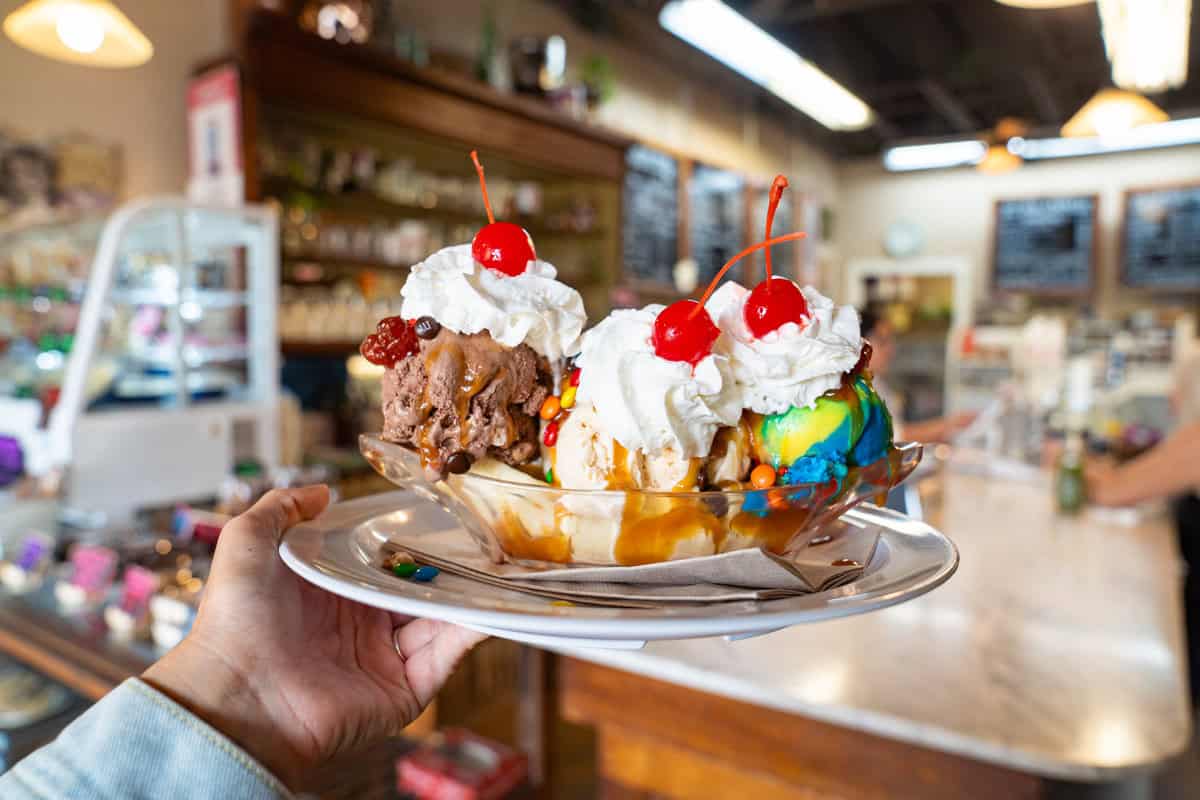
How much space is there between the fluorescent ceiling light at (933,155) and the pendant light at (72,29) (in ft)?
27.0

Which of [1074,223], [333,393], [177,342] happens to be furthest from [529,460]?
[1074,223]

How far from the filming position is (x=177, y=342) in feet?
8.36

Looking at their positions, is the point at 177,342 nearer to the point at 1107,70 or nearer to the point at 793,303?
the point at 793,303

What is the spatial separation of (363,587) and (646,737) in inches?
47.0

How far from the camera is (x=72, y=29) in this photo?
2.10m

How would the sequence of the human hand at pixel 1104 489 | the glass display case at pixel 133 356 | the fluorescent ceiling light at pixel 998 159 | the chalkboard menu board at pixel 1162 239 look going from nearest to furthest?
1. the glass display case at pixel 133 356
2. the human hand at pixel 1104 489
3. the fluorescent ceiling light at pixel 998 159
4. the chalkboard menu board at pixel 1162 239

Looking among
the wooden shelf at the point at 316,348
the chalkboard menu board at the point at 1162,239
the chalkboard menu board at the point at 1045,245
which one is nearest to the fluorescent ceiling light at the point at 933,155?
the chalkboard menu board at the point at 1045,245

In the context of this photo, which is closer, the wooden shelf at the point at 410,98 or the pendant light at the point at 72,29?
the pendant light at the point at 72,29

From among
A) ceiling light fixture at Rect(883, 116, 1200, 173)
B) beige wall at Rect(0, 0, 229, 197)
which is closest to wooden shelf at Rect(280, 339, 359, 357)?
beige wall at Rect(0, 0, 229, 197)

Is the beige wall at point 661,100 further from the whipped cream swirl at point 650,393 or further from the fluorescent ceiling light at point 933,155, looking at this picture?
the whipped cream swirl at point 650,393

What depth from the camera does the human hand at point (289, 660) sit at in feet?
2.67

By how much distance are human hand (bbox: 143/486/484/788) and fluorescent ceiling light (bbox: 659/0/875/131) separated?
173 inches

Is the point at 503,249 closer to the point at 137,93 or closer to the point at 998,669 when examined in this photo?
the point at 998,669

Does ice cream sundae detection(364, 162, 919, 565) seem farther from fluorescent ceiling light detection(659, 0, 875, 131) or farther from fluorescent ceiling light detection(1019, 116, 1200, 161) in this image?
fluorescent ceiling light detection(1019, 116, 1200, 161)
